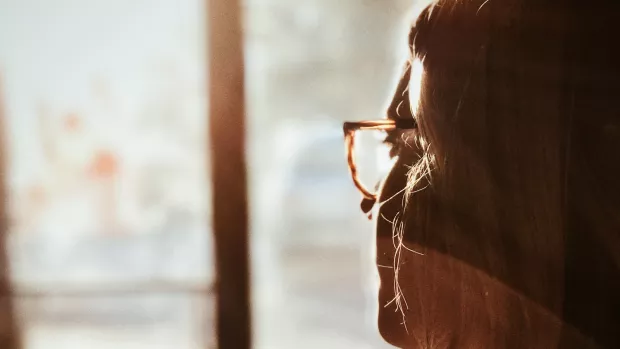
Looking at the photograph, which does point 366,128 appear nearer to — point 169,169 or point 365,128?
point 365,128

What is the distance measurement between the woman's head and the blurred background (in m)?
0.37

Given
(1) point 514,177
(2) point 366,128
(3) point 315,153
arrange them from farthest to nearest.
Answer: (3) point 315,153
(2) point 366,128
(1) point 514,177

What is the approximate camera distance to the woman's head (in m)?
0.37

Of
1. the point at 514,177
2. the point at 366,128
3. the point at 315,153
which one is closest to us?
the point at 514,177

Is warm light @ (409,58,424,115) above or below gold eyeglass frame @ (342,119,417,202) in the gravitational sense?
above

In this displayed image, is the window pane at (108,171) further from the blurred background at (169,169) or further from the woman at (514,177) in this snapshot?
the woman at (514,177)

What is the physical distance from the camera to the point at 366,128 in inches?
23.4

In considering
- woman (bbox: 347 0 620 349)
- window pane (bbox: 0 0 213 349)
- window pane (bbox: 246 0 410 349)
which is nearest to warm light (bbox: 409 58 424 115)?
woman (bbox: 347 0 620 349)

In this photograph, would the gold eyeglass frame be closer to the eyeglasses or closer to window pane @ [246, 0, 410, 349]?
the eyeglasses

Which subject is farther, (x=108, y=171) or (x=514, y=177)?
(x=108, y=171)

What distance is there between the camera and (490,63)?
0.43m

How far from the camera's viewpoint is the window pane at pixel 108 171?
913 mm

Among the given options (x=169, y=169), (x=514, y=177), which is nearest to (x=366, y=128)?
(x=514, y=177)

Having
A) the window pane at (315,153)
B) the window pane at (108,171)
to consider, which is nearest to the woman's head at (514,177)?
the window pane at (315,153)
